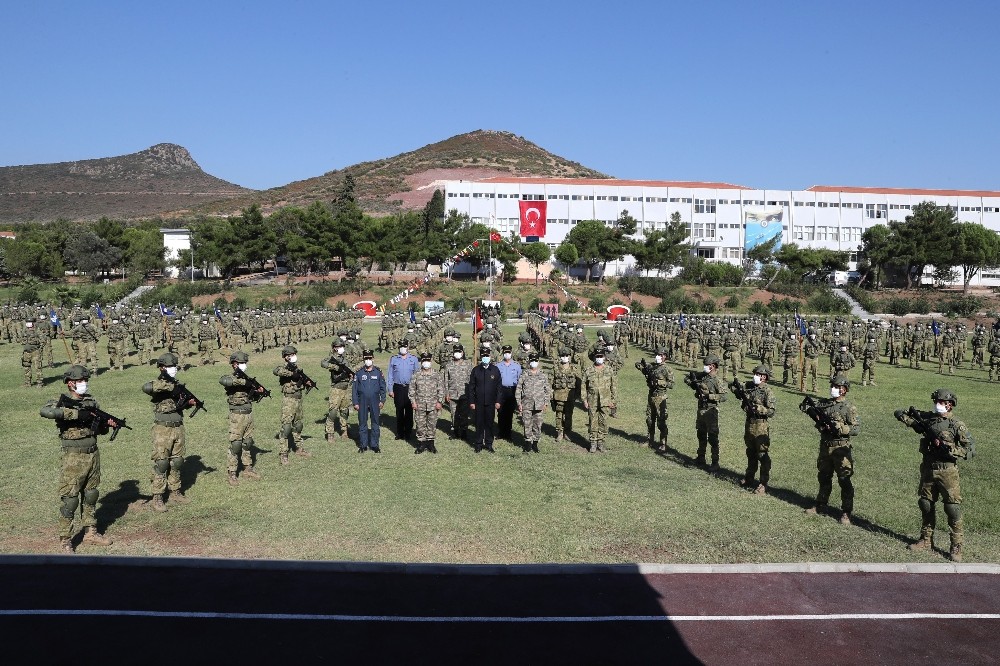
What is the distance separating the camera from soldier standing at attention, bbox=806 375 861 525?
31.7 ft

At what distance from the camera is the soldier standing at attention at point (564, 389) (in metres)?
14.4

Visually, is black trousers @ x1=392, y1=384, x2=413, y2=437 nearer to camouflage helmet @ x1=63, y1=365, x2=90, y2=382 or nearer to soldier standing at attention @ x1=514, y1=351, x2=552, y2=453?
soldier standing at attention @ x1=514, y1=351, x2=552, y2=453

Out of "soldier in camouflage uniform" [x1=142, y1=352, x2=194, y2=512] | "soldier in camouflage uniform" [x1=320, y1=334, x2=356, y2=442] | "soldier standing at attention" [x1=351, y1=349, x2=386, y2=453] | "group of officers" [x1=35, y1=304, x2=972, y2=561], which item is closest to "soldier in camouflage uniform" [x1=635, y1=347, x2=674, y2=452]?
"group of officers" [x1=35, y1=304, x2=972, y2=561]

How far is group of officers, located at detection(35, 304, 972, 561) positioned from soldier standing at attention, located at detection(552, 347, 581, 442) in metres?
0.02

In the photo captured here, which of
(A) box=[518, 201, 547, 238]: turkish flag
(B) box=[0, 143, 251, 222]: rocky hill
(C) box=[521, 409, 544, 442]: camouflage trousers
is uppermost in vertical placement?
(B) box=[0, 143, 251, 222]: rocky hill

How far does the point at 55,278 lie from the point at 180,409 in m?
77.1

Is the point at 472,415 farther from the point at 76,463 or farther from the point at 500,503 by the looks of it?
the point at 76,463

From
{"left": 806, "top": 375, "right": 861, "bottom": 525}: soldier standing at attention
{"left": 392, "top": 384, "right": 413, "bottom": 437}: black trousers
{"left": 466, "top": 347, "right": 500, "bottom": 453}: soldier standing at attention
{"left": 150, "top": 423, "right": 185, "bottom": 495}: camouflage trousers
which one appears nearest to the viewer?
{"left": 806, "top": 375, "right": 861, "bottom": 525}: soldier standing at attention

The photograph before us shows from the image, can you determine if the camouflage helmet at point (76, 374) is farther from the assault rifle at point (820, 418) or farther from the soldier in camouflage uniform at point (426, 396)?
the assault rifle at point (820, 418)

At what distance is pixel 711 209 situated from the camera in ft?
283

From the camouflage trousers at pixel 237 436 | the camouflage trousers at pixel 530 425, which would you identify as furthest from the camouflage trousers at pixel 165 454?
the camouflage trousers at pixel 530 425

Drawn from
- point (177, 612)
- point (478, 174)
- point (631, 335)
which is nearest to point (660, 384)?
point (177, 612)

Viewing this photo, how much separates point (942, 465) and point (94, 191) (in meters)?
189

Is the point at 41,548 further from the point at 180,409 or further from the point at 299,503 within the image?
the point at 299,503
